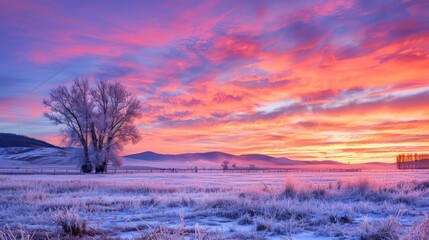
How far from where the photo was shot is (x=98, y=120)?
55.3 m

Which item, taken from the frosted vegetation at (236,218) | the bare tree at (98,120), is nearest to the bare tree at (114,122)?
the bare tree at (98,120)

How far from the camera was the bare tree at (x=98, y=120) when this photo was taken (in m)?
56.4

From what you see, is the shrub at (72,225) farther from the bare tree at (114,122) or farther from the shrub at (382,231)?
the bare tree at (114,122)

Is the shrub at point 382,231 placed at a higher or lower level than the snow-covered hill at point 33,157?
lower

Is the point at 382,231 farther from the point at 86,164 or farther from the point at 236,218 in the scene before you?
the point at 86,164

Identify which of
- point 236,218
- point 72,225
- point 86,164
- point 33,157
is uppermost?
point 33,157

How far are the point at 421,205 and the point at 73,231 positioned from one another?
11004 millimetres

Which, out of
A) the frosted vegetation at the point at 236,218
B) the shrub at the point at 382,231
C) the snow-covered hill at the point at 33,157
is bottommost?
the frosted vegetation at the point at 236,218

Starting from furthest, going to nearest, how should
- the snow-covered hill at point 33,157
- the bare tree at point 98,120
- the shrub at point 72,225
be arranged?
the snow-covered hill at point 33,157
the bare tree at point 98,120
the shrub at point 72,225

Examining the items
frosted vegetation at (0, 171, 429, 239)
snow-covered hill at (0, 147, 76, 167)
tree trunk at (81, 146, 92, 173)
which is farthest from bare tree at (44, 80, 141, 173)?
snow-covered hill at (0, 147, 76, 167)

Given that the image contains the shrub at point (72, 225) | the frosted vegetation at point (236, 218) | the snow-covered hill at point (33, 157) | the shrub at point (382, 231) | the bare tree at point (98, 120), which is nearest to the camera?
the shrub at point (382, 231)

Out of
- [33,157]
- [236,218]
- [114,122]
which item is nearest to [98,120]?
[114,122]

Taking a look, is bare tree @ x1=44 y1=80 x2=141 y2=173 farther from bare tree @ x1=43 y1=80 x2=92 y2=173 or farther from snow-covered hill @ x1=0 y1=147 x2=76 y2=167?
snow-covered hill @ x1=0 y1=147 x2=76 y2=167

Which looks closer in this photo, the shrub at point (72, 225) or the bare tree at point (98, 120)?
the shrub at point (72, 225)
